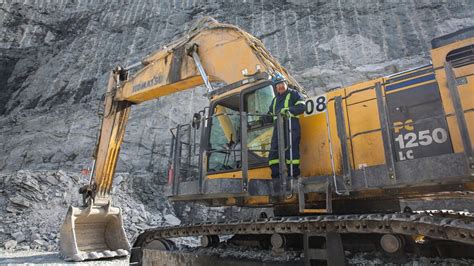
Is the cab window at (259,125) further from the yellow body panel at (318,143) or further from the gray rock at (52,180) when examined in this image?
the gray rock at (52,180)

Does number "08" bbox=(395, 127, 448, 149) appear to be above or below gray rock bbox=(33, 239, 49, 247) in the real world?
above

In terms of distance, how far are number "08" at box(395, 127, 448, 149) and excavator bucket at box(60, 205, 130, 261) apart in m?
3.78

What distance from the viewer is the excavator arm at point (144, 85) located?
518 cm

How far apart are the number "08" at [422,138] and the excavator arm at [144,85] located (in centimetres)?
202

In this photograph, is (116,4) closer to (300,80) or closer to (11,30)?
(11,30)

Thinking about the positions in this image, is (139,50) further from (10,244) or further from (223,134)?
(223,134)

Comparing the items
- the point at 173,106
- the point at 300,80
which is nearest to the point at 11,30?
the point at 173,106

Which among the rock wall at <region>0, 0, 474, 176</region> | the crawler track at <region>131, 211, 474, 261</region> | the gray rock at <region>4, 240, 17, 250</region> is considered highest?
the rock wall at <region>0, 0, 474, 176</region>

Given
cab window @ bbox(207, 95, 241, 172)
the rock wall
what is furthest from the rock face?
cab window @ bbox(207, 95, 241, 172)

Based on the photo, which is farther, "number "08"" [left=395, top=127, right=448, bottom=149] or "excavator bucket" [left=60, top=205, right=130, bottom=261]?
"excavator bucket" [left=60, top=205, right=130, bottom=261]

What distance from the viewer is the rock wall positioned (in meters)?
16.1

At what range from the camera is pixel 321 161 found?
4.30 metres

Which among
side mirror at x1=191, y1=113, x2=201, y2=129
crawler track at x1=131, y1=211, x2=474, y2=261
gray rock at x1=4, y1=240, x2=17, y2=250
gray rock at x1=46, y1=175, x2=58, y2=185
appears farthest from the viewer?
gray rock at x1=46, y1=175, x2=58, y2=185

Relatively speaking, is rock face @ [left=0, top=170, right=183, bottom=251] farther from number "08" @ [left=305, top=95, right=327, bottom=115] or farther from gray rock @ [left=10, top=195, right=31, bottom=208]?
number "08" @ [left=305, top=95, right=327, bottom=115]
